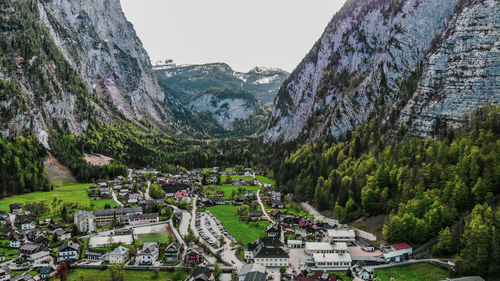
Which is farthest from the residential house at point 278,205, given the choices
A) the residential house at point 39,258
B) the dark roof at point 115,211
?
the residential house at point 39,258

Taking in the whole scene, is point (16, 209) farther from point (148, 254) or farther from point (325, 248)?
point (325, 248)

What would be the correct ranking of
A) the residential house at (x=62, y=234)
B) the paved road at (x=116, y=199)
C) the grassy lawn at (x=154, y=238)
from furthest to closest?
1. the paved road at (x=116, y=199)
2. the grassy lawn at (x=154, y=238)
3. the residential house at (x=62, y=234)

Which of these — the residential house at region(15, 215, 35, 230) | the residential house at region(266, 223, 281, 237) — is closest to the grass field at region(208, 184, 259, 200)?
the residential house at region(266, 223, 281, 237)

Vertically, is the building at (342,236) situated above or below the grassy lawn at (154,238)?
above

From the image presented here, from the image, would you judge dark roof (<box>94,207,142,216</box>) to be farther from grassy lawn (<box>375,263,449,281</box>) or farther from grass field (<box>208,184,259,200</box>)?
grassy lawn (<box>375,263,449,281</box>)

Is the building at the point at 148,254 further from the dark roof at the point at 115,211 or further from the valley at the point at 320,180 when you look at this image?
the dark roof at the point at 115,211

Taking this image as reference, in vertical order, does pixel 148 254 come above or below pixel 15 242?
above

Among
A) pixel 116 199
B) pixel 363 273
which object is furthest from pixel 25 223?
pixel 363 273
